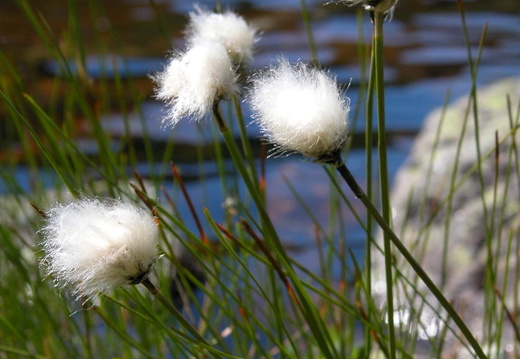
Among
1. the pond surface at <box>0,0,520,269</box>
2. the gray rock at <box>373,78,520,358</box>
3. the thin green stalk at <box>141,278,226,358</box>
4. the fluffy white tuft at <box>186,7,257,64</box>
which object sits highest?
the pond surface at <box>0,0,520,269</box>

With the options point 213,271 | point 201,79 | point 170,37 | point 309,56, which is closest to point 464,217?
point 213,271

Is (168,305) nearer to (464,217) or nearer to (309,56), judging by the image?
(464,217)

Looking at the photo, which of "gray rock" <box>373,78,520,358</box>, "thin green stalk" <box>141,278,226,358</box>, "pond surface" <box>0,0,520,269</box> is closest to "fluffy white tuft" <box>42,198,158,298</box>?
"thin green stalk" <box>141,278,226,358</box>

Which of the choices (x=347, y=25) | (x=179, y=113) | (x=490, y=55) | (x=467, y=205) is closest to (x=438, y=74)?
(x=490, y=55)

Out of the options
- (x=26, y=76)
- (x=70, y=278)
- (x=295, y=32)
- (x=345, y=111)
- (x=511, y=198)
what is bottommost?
(x=70, y=278)

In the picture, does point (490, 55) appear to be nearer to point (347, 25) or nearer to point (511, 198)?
point (347, 25)

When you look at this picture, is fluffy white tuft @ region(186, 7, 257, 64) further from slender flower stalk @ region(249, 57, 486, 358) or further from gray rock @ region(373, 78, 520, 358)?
gray rock @ region(373, 78, 520, 358)
